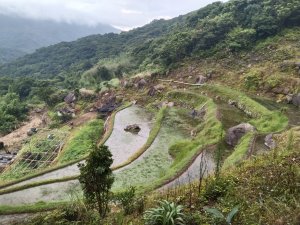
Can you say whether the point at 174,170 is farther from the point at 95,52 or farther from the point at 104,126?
the point at 95,52

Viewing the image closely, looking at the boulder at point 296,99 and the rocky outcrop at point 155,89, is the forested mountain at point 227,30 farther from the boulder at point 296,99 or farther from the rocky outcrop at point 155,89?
the boulder at point 296,99

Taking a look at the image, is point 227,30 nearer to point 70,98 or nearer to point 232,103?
point 232,103

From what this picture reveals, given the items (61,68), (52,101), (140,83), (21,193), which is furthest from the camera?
(61,68)

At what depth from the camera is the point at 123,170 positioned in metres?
25.5

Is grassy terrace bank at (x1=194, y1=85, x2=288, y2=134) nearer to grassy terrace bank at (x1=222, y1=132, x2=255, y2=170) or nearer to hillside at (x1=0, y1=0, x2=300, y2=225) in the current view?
hillside at (x1=0, y1=0, x2=300, y2=225)

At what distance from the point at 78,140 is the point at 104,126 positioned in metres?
4.68

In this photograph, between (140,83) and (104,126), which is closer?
(104,126)

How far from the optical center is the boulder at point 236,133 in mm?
27784

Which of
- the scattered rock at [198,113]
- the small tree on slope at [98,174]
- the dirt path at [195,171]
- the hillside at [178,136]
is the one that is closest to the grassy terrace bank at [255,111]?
the hillside at [178,136]

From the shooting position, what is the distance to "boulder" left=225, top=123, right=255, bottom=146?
27784mm

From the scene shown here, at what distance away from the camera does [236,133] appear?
28.1 meters

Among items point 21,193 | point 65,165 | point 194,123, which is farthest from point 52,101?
point 21,193

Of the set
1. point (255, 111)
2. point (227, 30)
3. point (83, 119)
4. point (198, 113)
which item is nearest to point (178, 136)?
point (198, 113)

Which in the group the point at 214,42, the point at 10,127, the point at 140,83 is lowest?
the point at 10,127
